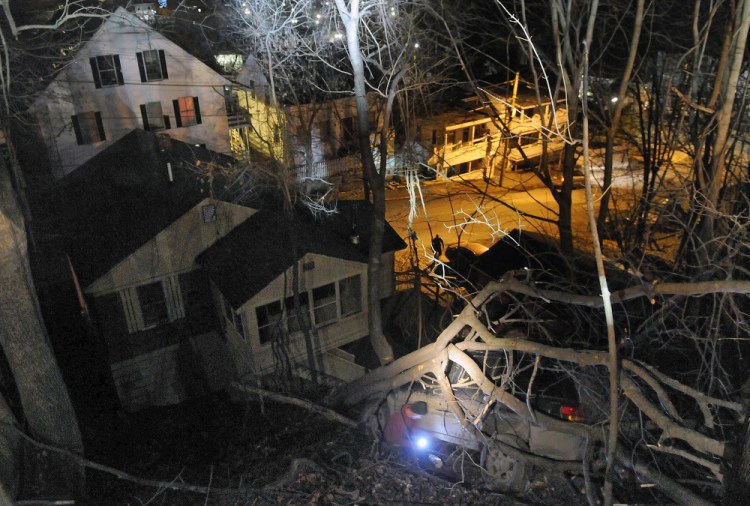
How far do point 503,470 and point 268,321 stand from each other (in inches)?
319

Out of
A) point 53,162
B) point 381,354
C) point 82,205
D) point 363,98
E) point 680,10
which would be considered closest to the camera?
point 363,98

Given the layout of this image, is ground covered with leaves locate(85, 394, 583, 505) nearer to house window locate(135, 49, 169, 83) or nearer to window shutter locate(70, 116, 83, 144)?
window shutter locate(70, 116, 83, 144)

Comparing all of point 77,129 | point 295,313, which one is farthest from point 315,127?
point 295,313

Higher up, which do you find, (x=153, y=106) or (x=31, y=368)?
(x=153, y=106)

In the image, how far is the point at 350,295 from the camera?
→ 15.4 meters

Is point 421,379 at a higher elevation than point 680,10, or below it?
below

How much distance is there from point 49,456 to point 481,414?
22.1ft

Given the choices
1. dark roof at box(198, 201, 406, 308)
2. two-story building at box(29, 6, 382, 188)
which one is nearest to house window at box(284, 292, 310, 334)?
dark roof at box(198, 201, 406, 308)

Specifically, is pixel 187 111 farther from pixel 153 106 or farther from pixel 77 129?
pixel 77 129

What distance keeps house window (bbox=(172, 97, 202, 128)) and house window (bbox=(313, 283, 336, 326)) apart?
45.4ft

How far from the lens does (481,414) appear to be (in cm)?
688

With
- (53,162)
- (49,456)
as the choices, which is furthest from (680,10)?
(53,162)

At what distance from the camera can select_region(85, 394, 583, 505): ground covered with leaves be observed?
7375 mm

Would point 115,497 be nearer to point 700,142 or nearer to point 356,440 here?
point 356,440
